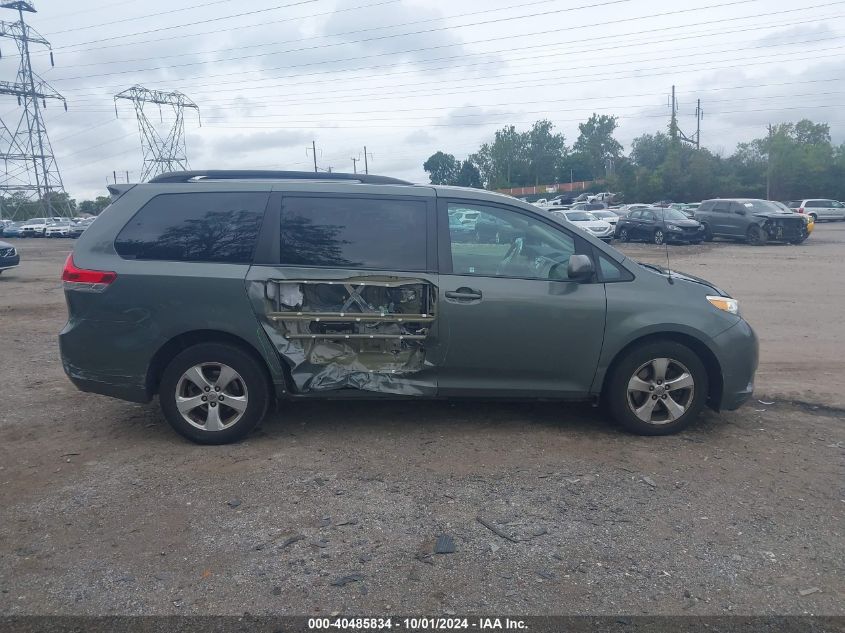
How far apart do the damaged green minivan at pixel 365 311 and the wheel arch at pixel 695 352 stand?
17mm

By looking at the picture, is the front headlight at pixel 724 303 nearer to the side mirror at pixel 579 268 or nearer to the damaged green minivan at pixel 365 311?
the damaged green minivan at pixel 365 311

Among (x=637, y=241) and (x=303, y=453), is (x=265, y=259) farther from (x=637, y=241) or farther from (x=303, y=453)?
(x=637, y=241)

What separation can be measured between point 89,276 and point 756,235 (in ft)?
84.7

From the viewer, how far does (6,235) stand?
5469 centimetres

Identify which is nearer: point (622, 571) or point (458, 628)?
point (458, 628)

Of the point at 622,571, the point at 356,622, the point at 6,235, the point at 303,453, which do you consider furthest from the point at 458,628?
the point at 6,235

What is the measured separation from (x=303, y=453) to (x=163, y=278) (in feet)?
5.25

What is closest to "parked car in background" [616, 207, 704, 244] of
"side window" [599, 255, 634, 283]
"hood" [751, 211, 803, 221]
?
"hood" [751, 211, 803, 221]

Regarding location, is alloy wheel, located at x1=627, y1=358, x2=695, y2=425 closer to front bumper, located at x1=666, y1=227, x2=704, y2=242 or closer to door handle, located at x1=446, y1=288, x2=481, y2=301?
door handle, located at x1=446, y1=288, x2=481, y2=301

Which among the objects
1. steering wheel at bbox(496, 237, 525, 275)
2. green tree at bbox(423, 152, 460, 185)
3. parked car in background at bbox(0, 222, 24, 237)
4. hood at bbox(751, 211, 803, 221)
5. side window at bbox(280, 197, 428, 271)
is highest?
green tree at bbox(423, 152, 460, 185)

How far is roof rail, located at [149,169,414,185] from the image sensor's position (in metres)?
5.45

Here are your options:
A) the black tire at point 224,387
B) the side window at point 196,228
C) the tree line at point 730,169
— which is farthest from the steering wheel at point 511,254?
the tree line at point 730,169

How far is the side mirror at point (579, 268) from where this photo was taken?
4.96 meters

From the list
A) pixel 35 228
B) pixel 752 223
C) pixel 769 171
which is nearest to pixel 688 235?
pixel 752 223
